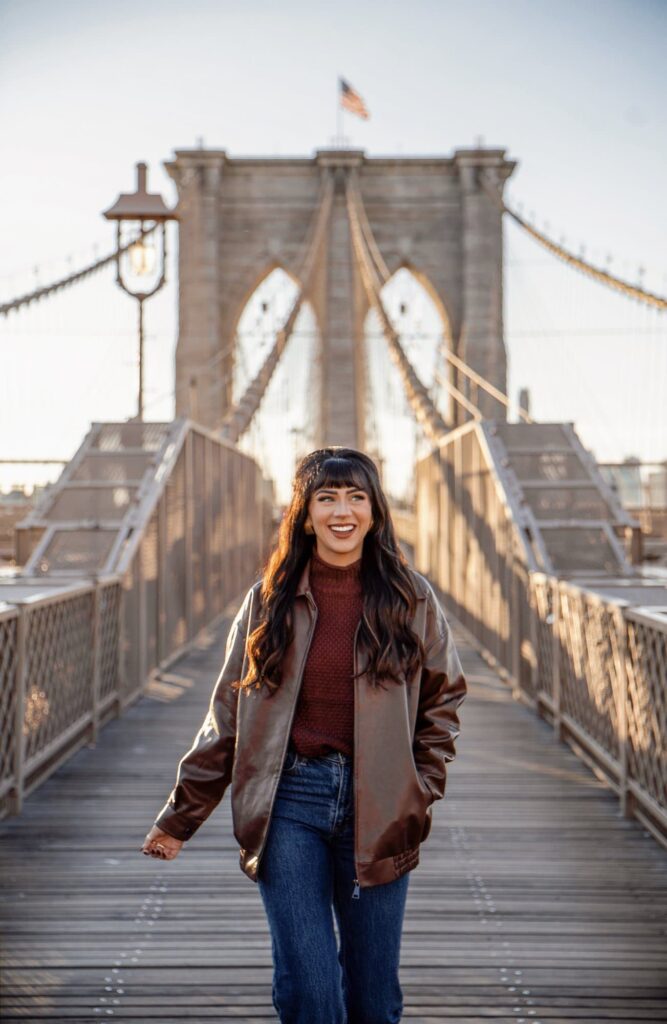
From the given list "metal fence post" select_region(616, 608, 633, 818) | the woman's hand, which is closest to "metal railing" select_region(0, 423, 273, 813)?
"metal fence post" select_region(616, 608, 633, 818)

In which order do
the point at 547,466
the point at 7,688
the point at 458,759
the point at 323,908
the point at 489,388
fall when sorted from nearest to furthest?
the point at 323,908 < the point at 7,688 < the point at 458,759 < the point at 547,466 < the point at 489,388

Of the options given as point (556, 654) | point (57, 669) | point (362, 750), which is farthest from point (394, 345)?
point (362, 750)

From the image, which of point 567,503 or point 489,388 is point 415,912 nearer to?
point 567,503

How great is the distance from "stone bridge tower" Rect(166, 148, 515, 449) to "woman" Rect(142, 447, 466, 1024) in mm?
28183

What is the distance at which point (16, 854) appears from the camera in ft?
12.5

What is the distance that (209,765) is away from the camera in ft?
6.70

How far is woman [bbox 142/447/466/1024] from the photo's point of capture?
74.4 inches

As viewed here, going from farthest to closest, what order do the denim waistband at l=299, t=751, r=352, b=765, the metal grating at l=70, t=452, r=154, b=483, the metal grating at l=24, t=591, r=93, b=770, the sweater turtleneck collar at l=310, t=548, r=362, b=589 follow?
the metal grating at l=70, t=452, r=154, b=483
the metal grating at l=24, t=591, r=93, b=770
the sweater turtleneck collar at l=310, t=548, r=362, b=589
the denim waistband at l=299, t=751, r=352, b=765

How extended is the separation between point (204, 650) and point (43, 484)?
25.4 feet

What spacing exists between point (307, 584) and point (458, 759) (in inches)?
140

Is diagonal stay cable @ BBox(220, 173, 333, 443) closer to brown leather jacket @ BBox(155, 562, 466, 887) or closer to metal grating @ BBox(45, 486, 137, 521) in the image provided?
metal grating @ BBox(45, 486, 137, 521)

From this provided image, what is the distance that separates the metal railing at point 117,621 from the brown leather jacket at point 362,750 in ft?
7.11

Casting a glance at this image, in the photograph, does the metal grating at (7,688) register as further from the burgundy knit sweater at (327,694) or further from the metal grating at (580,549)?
the metal grating at (580,549)

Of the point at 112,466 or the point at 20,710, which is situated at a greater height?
the point at 112,466
